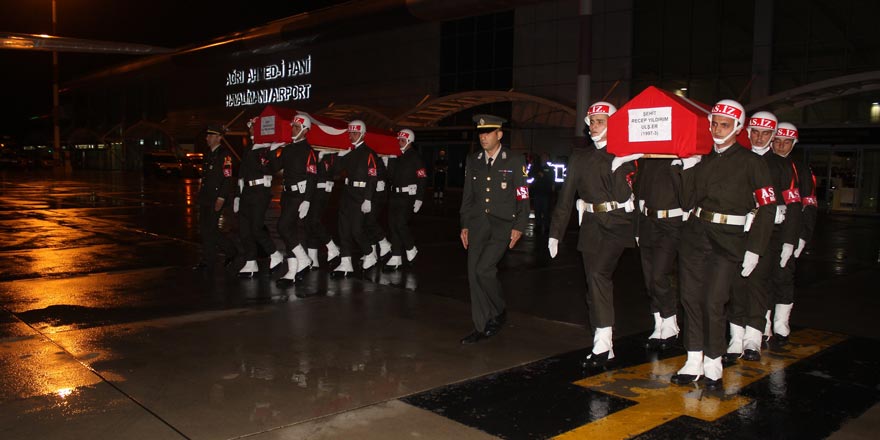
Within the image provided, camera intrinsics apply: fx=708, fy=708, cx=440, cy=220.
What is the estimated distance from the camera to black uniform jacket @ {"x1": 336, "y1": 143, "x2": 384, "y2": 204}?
31.7 feet

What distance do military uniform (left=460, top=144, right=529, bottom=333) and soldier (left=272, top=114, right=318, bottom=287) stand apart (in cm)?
332

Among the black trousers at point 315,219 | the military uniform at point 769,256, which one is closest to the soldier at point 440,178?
the black trousers at point 315,219

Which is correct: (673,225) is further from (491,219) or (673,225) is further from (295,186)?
(295,186)

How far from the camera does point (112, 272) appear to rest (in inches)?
385

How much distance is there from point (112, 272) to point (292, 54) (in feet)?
124

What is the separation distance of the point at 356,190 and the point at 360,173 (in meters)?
0.24

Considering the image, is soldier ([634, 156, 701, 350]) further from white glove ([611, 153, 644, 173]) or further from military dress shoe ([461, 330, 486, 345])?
military dress shoe ([461, 330, 486, 345])

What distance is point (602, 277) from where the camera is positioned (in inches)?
232

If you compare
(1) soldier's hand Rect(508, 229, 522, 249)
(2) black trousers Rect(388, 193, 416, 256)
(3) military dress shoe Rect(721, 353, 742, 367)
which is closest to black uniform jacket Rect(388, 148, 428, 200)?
(2) black trousers Rect(388, 193, 416, 256)

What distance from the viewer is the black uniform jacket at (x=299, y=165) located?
925 centimetres

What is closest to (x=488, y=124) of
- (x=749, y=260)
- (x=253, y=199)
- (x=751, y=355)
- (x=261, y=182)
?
(x=749, y=260)

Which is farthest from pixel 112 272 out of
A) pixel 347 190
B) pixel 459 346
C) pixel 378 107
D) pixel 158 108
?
pixel 158 108

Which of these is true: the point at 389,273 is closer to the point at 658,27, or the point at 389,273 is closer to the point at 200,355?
the point at 200,355

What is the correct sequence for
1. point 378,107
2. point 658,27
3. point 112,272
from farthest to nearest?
point 378,107 < point 658,27 < point 112,272
